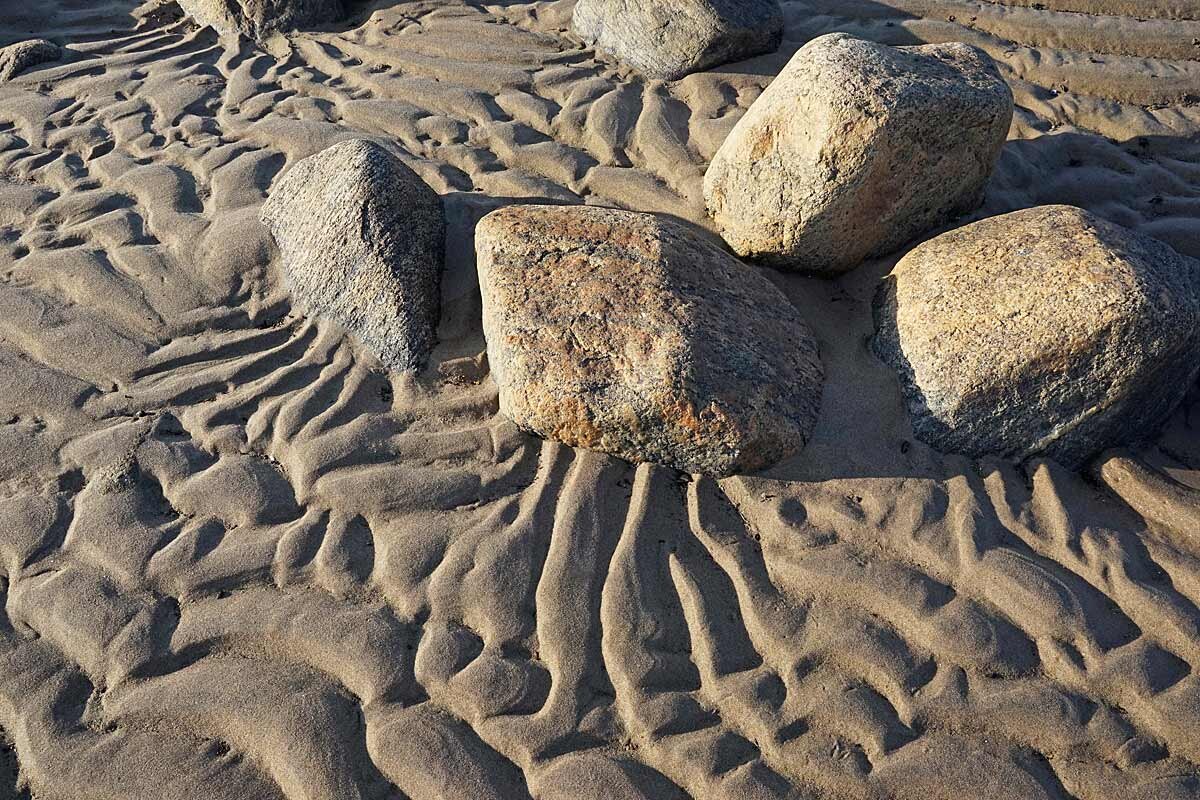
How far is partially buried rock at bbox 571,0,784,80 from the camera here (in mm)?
4559

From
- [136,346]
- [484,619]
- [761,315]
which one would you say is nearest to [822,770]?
[484,619]

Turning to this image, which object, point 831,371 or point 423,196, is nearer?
point 831,371

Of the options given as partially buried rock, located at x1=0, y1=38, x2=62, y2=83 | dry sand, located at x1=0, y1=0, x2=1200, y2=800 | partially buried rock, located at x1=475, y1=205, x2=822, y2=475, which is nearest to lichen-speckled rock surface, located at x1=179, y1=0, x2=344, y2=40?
partially buried rock, located at x1=0, y1=38, x2=62, y2=83

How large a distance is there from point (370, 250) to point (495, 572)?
1.40 metres

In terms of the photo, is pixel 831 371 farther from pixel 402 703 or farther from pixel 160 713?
pixel 160 713

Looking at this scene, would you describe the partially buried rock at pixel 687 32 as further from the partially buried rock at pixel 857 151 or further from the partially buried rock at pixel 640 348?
the partially buried rock at pixel 640 348

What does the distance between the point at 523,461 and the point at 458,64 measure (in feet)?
9.33

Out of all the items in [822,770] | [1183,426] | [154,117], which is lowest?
[822,770]

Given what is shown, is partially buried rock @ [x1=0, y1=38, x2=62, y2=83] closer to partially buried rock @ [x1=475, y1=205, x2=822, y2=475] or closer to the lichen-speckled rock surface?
the lichen-speckled rock surface

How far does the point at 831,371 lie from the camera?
10.4ft

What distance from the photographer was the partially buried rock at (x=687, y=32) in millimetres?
4559

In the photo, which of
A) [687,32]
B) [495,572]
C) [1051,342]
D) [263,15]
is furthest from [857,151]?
[263,15]

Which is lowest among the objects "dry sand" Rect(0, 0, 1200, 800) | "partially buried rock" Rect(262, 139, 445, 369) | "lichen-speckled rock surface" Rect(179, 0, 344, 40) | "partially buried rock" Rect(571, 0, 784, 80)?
"dry sand" Rect(0, 0, 1200, 800)

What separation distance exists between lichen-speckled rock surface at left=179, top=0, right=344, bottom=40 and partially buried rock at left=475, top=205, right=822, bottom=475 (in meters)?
3.08
